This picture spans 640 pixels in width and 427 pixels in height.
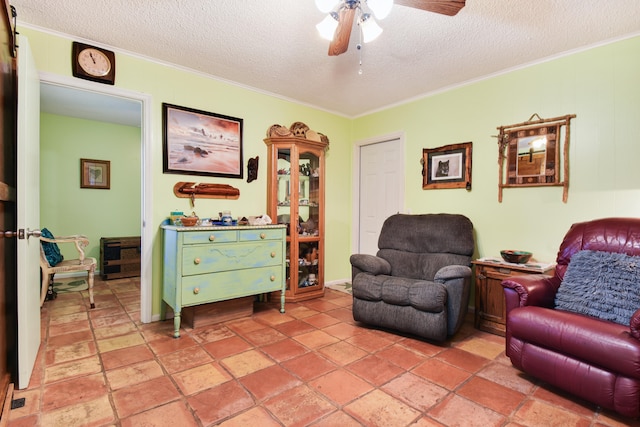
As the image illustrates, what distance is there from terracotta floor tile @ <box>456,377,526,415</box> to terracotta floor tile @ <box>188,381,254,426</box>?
4.07 ft

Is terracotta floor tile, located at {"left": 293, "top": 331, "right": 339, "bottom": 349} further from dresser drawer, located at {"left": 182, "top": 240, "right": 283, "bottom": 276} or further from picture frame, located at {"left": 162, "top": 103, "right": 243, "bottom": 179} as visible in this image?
picture frame, located at {"left": 162, "top": 103, "right": 243, "bottom": 179}

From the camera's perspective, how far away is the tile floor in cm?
160

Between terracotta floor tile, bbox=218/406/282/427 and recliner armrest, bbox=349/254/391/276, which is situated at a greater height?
recliner armrest, bbox=349/254/391/276

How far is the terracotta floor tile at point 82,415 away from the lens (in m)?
1.55

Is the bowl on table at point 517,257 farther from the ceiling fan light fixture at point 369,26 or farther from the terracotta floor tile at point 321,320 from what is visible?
the ceiling fan light fixture at point 369,26

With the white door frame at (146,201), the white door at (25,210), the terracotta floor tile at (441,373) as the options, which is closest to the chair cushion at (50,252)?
the white door frame at (146,201)

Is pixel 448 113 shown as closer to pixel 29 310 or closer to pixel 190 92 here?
pixel 190 92

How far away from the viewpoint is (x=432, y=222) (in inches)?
124

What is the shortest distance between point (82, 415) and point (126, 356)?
2.16 feet

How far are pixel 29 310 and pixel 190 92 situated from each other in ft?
7.31

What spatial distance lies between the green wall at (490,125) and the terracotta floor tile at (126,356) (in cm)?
68

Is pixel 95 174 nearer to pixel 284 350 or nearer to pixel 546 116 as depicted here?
pixel 284 350

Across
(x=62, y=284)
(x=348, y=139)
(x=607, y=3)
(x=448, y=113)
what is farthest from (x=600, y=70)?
(x=62, y=284)

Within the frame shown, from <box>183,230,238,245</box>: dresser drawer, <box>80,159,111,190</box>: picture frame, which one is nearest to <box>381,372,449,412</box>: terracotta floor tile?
<box>183,230,238,245</box>: dresser drawer
